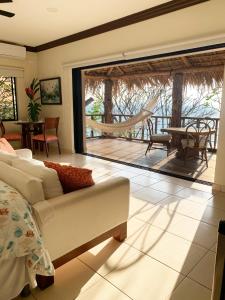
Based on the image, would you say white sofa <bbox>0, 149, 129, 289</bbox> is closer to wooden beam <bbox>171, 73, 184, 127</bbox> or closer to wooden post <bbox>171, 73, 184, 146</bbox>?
wooden post <bbox>171, 73, 184, 146</bbox>

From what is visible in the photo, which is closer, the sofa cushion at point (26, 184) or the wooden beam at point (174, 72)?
the sofa cushion at point (26, 184)

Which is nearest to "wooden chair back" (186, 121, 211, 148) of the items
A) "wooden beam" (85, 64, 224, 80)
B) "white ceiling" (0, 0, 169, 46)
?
"wooden beam" (85, 64, 224, 80)

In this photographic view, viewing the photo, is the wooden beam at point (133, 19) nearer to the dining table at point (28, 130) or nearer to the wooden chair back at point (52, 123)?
the wooden chair back at point (52, 123)

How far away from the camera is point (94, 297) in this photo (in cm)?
139

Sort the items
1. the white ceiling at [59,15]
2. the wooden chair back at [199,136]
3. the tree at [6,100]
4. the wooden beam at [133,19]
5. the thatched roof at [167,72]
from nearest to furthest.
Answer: the wooden beam at [133,19] < the white ceiling at [59,15] < the wooden chair back at [199,136] < the thatched roof at [167,72] < the tree at [6,100]

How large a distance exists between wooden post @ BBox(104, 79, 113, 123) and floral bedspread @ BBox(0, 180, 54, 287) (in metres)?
6.37

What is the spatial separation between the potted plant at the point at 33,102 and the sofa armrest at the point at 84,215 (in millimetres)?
3908

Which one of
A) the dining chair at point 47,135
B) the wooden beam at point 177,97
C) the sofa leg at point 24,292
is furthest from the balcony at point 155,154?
the sofa leg at point 24,292

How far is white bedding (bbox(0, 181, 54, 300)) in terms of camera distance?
120 cm

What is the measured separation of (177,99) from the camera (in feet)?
18.6

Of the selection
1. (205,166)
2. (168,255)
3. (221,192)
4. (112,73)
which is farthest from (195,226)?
(112,73)

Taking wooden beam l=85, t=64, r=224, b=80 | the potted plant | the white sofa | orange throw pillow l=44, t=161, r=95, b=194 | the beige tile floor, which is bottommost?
the beige tile floor

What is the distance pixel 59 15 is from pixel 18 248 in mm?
3325

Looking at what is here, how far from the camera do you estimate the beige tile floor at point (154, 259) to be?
143cm
